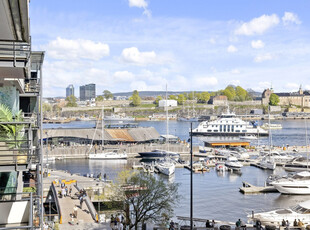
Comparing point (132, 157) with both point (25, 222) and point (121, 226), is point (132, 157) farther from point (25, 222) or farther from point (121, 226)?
point (25, 222)

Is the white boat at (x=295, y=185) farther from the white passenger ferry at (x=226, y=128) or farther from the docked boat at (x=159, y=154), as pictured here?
the white passenger ferry at (x=226, y=128)

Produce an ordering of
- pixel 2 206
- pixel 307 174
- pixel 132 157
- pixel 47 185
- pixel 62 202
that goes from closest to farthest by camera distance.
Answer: pixel 2 206
pixel 62 202
pixel 47 185
pixel 307 174
pixel 132 157

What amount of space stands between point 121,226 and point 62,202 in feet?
26.6

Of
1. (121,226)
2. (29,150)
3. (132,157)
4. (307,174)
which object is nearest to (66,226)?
(121,226)

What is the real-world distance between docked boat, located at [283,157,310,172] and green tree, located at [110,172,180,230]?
28.7 metres

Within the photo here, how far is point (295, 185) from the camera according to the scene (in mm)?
37125

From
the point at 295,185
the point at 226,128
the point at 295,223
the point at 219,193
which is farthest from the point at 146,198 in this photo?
the point at 226,128

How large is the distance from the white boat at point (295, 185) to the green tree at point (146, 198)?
15003 mm

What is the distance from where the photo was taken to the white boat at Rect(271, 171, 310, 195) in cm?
3706

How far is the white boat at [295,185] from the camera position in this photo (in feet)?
122

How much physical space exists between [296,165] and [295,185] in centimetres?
1462

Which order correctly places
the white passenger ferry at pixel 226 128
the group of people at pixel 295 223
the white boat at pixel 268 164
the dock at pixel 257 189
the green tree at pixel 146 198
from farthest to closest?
the white passenger ferry at pixel 226 128 → the white boat at pixel 268 164 → the dock at pixel 257 189 → the group of people at pixel 295 223 → the green tree at pixel 146 198

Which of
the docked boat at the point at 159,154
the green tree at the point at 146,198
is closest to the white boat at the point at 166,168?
the docked boat at the point at 159,154

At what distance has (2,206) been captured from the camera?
16.7ft
